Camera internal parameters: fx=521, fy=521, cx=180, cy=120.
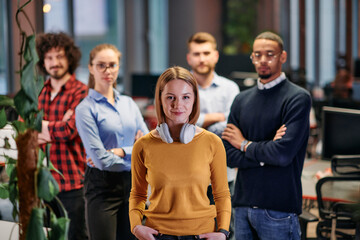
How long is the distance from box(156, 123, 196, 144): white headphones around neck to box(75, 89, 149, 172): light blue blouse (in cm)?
82

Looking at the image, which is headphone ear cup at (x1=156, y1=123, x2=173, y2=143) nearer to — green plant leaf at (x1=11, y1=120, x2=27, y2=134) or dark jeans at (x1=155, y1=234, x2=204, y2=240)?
dark jeans at (x1=155, y1=234, x2=204, y2=240)

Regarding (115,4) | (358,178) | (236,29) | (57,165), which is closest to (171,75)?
(57,165)

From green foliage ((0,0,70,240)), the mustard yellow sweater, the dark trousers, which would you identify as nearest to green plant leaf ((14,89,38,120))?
green foliage ((0,0,70,240))

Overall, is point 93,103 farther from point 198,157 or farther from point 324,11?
point 324,11

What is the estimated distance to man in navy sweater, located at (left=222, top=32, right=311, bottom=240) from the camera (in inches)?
100.0

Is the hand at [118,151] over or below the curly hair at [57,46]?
below

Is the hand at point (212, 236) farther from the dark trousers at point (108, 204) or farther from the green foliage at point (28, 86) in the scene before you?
the dark trousers at point (108, 204)

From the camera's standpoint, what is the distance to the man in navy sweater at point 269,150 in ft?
8.33

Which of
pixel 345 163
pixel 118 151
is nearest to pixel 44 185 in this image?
pixel 118 151

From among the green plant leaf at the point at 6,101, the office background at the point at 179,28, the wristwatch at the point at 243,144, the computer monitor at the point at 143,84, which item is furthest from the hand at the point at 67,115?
the computer monitor at the point at 143,84

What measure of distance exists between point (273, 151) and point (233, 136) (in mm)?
285

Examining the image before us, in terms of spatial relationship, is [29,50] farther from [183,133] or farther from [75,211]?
[75,211]

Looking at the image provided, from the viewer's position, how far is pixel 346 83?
28.2 feet

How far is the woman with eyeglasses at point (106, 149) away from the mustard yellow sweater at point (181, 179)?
30.0 inches
